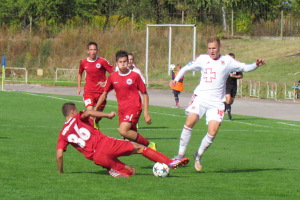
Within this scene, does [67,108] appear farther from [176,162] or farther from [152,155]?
[176,162]

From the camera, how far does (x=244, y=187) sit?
30.8ft

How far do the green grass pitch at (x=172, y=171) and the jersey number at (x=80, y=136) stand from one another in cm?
50

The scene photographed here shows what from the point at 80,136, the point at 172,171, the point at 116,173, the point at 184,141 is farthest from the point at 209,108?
the point at 80,136

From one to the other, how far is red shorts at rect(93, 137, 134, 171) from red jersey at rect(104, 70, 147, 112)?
1.69 metres

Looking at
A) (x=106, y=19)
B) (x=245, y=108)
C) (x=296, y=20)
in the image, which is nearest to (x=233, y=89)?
(x=245, y=108)

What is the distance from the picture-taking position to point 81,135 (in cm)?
993

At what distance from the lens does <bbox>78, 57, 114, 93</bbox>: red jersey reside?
16.9 metres

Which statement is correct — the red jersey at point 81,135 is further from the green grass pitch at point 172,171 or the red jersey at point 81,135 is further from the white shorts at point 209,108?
the white shorts at point 209,108

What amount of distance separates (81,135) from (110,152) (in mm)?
486

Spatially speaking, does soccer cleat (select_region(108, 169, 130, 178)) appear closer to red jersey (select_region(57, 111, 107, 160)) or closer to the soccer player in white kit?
red jersey (select_region(57, 111, 107, 160))

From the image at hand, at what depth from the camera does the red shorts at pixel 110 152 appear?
9.94 m

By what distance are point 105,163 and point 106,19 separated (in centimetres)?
6120

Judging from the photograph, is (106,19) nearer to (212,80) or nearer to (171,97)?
(171,97)

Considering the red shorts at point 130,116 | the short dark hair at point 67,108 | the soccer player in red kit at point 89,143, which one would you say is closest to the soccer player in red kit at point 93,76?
the red shorts at point 130,116
